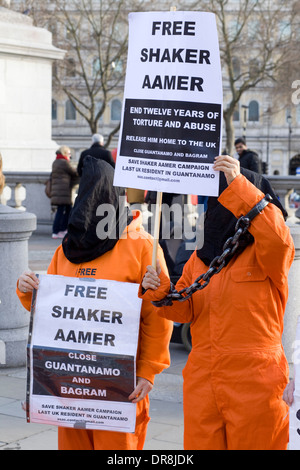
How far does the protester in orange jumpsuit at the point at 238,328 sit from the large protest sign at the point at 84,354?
23cm

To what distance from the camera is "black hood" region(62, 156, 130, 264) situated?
12.5ft

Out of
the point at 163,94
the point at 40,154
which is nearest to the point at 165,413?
the point at 163,94

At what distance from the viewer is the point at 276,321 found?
11.7ft

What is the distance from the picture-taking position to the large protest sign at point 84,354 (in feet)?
12.2

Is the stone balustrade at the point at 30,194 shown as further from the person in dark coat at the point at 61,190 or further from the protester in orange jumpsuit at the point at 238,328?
the protester in orange jumpsuit at the point at 238,328

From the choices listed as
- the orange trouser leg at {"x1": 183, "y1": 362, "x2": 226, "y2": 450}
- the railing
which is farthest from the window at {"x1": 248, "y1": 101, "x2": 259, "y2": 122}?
the orange trouser leg at {"x1": 183, "y1": 362, "x2": 226, "y2": 450}

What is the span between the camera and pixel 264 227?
11.0ft

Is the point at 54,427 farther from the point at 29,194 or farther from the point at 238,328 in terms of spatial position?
the point at 29,194

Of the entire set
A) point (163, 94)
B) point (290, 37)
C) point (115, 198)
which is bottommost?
point (115, 198)

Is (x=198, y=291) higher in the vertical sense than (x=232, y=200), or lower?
lower

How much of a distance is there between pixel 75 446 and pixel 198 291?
924 millimetres

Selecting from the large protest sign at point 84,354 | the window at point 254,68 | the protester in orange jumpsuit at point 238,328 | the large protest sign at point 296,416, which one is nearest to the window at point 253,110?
the window at point 254,68

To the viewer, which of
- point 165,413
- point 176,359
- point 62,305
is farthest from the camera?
point 176,359

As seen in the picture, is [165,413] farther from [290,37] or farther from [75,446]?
[290,37]
